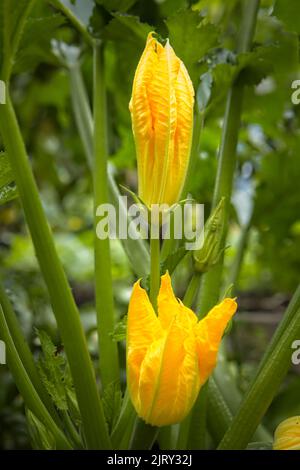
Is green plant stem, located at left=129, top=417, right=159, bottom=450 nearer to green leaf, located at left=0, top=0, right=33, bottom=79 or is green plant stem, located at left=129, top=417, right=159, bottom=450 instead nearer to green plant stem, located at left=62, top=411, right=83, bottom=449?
green plant stem, located at left=62, top=411, right=83, bottom=449

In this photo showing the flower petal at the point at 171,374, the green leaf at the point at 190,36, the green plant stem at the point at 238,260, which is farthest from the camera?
the green plant stem at the point at 238,260

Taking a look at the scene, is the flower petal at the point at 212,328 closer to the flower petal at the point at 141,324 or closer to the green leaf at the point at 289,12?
the flower petal at the point at 141,324

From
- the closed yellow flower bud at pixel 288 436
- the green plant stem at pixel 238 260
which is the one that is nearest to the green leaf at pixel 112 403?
the closed yellow flower bud at pixel 288 436

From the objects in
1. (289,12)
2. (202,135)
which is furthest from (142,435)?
(202,135)

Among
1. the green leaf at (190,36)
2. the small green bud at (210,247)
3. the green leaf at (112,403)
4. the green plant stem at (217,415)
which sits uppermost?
the green leaf at (190,36)

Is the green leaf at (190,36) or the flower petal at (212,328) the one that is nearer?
the flower petal at (212,328)

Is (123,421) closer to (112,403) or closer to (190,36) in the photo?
(112,403)

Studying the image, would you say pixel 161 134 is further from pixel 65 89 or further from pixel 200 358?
pixel 65 89
